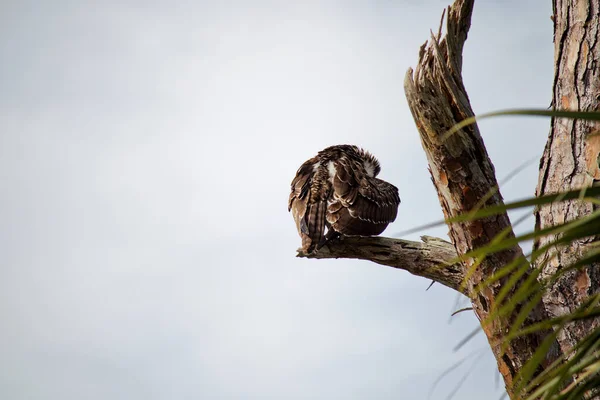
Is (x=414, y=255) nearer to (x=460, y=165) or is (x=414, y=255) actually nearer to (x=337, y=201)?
(x=337, y=201)

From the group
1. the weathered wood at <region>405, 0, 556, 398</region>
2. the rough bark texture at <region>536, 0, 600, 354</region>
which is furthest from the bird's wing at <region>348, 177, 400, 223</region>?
the weathered wood at <region>405, 0, 556, 398</region>

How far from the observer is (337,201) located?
750 cm

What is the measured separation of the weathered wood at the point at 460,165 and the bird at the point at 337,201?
2.98m

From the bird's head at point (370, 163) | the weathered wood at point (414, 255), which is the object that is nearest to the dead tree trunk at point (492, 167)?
the weathered wood at point (414, 255)

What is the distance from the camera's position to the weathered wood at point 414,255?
5535 millimetres

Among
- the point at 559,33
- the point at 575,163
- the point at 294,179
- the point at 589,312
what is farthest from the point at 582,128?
the point at 294,179

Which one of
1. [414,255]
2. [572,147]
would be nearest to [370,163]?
[414,255]

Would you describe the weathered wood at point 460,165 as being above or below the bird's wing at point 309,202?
below

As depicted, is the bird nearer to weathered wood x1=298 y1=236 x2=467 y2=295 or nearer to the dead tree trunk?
weathered wood x1=298 y1=236 x2=467 y2=295

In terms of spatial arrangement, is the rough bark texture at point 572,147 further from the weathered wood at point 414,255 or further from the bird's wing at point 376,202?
the bird's wing at point 376,202

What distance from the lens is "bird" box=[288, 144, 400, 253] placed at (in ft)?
23.5

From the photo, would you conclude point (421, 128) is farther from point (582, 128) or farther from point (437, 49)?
point (582, 128)

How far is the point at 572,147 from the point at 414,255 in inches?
70.9

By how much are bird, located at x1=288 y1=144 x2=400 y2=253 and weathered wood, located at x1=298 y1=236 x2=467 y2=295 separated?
259 millimetres
